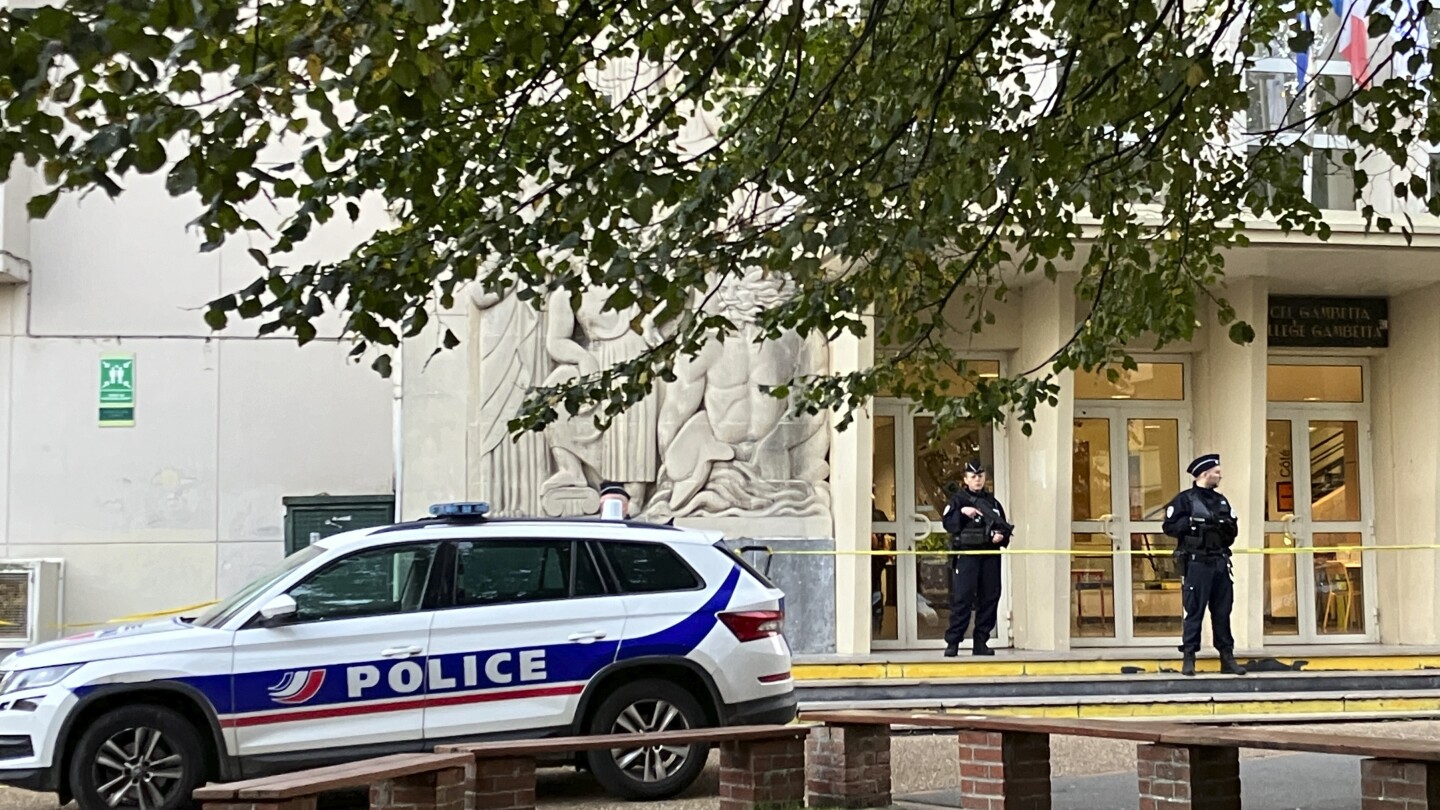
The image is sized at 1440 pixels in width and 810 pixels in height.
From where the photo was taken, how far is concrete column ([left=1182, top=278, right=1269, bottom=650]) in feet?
55.3

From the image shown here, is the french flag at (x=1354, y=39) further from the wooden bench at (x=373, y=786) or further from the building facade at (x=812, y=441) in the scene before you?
the wooden bench at (x=373, y=786)

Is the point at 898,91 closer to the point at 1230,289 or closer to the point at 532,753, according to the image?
the point at 532,753

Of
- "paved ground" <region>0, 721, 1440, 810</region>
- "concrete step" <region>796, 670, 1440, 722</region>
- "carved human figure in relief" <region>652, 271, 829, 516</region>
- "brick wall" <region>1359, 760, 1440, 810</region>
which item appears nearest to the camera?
"brick wall" <region>1359, 760, 1440, 810</region>

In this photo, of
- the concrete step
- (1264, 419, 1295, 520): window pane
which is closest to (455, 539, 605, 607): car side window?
the concrete step

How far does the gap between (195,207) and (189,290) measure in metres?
0.96

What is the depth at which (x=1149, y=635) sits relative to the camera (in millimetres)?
17844

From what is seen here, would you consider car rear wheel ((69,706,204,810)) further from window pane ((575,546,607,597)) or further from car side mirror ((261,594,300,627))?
window pane ((575,546,607,597))

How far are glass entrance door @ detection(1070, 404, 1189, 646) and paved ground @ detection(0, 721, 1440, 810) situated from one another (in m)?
5.12

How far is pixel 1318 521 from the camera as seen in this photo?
1850 cm

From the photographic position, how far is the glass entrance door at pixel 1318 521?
18234 mm

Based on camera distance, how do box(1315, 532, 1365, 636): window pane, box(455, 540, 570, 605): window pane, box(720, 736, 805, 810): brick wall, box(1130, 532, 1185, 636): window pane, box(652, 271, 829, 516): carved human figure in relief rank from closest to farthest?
box(720, 736, 805, 810): brick wall, box(455, 540, 570, 605): window pane, box(652, 271, 829, 516): carved human figure in relief, box(1130, 532, 1185, 636): window pane, box(1315, 532, 1365, 636): window pane

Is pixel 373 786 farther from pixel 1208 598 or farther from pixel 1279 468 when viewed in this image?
pixel 1279 468

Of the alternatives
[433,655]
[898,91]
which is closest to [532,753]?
[433,655]

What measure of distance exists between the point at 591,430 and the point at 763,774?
7.35m
